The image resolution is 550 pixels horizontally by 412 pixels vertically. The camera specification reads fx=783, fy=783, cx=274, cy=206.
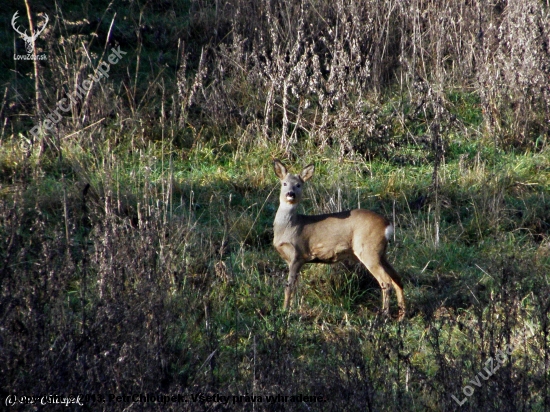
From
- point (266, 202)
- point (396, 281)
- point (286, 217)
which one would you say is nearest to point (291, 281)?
point (286, 217)

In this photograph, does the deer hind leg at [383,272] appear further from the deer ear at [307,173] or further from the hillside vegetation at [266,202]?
the deer ear at [307,173]

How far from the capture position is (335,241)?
5.91m

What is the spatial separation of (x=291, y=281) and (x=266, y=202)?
5.64 ft

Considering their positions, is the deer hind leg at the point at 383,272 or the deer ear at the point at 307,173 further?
the deer ear at the point at 307,173

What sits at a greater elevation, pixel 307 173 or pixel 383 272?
pixel 307 173

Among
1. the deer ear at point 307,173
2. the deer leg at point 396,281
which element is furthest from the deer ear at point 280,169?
the deer leg at point 396,281

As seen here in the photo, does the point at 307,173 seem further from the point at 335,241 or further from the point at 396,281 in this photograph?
the point at 396,281

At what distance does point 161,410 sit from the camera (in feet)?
12.3

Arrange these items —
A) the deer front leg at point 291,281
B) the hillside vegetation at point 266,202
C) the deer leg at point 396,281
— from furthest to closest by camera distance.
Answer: the deer leg at point 396,281
the deer front leg at point 291,281
the hillside vegetation at point 266,202

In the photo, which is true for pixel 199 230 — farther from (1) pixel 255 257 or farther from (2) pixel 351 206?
(2) pixel 351 206

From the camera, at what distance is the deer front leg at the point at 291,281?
18.8ft

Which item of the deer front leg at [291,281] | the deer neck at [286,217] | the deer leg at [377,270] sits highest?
the deer neck at [286,217]

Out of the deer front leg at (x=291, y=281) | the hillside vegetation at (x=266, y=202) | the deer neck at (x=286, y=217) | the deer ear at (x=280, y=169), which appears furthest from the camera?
the deer ear at (x=280, y=169)

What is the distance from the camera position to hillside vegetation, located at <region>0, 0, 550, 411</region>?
3.95 meters
